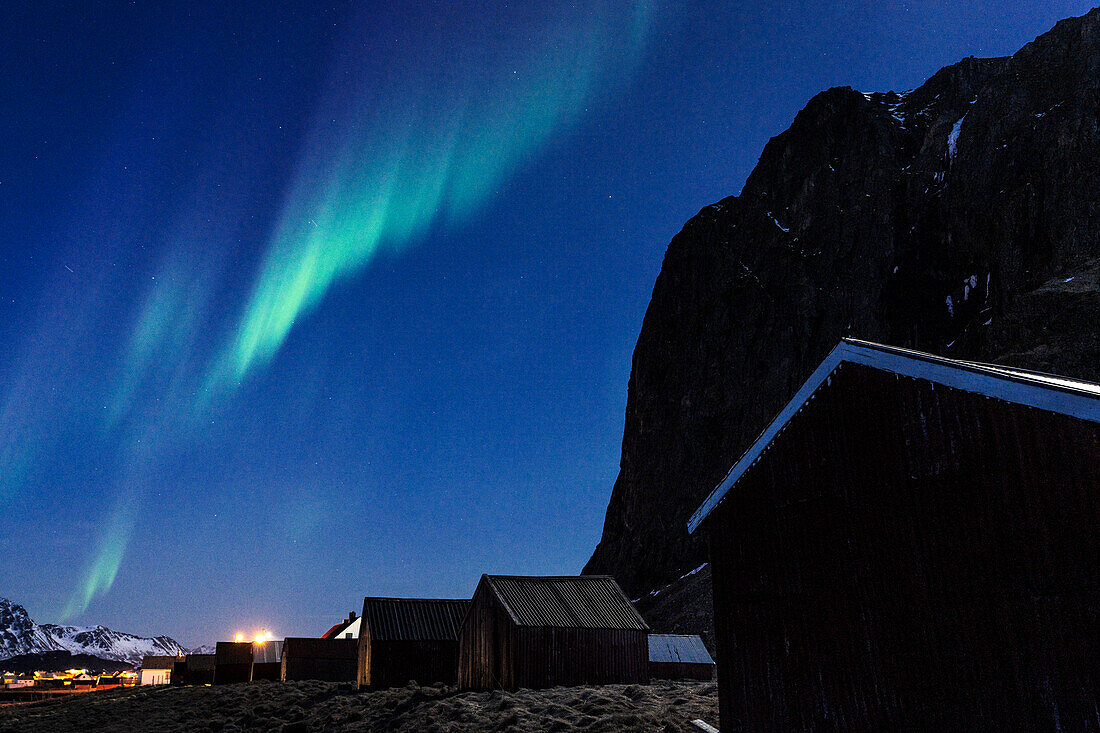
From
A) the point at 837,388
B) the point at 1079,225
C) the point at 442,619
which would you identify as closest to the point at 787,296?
the point at 1079,225

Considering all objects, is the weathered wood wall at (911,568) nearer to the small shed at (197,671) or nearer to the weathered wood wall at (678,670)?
the weathered wood wall at (678,670)

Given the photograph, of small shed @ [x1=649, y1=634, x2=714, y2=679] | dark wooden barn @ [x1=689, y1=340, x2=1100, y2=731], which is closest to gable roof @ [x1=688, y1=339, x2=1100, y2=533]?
dark wooden barn @ [x1=689, y1=340, x2=1100, y2=731]

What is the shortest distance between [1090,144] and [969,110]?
23373mm

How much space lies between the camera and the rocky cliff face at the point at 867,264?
87500mm

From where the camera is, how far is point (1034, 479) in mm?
12727

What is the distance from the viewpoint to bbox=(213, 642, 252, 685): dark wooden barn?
2470 inches

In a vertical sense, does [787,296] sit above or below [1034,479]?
above

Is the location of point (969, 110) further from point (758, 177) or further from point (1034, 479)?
point (1034, 479)

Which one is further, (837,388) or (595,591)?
(595,591)

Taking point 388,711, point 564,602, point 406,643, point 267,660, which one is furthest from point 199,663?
point 388,711

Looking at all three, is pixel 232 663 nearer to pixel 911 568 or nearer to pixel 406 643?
pixel 406 643

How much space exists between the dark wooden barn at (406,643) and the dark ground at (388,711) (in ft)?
7.62

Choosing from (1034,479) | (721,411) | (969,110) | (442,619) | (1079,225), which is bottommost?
(442,619)

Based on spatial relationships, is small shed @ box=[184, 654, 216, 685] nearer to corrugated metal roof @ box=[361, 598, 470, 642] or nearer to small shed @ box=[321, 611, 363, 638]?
small shed @ box=[321, 611, 363, 638]
